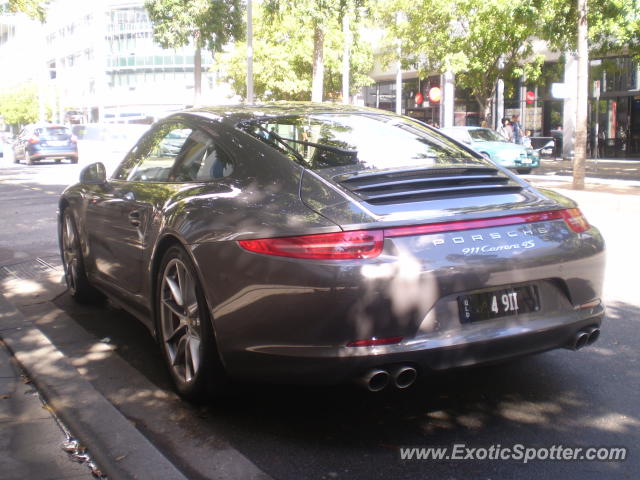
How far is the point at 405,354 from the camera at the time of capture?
10.5ft

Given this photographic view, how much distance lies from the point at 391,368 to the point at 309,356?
1.09ft

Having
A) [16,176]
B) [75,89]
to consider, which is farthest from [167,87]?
[16,176]

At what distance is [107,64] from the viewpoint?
82.2 meters

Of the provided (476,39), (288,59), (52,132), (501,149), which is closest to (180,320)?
(501,149)

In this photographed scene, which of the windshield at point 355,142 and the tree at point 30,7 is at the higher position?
the tree at point 30,7

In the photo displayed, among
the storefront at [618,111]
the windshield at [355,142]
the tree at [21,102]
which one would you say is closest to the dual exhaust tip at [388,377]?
the windshield at [355,142]

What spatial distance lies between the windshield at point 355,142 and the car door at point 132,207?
0.63 m

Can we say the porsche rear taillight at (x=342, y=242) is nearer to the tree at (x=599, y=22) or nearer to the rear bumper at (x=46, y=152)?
the tree at (x=599, y=22)

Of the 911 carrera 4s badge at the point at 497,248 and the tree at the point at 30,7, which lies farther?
the tree at the point at 30,7

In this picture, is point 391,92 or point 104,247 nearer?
point 104,247

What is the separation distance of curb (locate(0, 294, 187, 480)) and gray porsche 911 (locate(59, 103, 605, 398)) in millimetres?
418

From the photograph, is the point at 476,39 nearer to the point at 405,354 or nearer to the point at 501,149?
the point at 501,149

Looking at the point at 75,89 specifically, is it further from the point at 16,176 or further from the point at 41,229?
the point at 41,229

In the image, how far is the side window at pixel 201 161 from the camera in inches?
158
